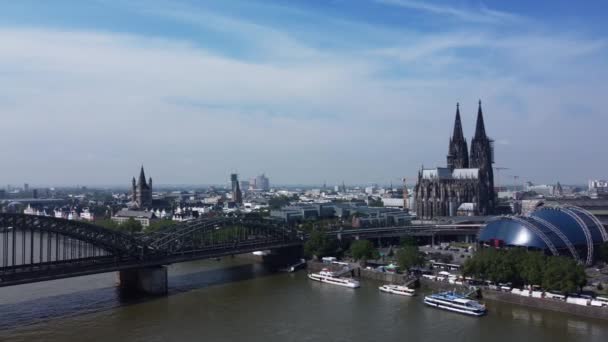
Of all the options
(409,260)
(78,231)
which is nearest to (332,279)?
(409,260)

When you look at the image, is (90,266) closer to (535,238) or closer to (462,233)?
(535,238)

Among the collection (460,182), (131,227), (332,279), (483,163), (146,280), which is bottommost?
(332,279)

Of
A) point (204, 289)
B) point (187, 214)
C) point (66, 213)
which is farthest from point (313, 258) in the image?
point (66, 213)

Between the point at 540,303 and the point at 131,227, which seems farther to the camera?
the point at 131,227

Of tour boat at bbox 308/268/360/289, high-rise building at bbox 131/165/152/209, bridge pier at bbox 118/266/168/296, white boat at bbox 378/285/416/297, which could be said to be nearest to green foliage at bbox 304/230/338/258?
tour boat at bbox 308/268/360/289

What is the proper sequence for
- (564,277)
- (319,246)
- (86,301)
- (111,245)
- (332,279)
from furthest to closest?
(319,246) → (332,279) → (111,245) → (86,301) → (564,277)

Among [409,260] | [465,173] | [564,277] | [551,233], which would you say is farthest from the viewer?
[465,173]

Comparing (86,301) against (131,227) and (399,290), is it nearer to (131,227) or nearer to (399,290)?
(399,290)

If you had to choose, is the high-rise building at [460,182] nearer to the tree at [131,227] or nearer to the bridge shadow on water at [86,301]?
the tree at [131,227]
